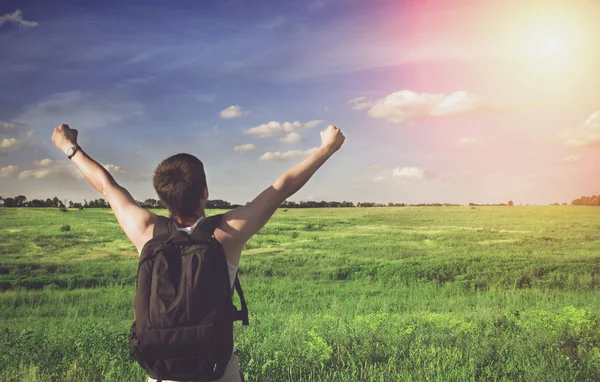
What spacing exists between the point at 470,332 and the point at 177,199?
6.63 metres

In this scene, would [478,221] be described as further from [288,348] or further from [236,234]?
[236,234]

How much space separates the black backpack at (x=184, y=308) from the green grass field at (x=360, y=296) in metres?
3.17

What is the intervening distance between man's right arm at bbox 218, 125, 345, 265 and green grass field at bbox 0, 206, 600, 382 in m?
3.40

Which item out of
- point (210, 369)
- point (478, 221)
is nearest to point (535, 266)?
point (210, 369)

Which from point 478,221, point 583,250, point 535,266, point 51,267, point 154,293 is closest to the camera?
point 154,293

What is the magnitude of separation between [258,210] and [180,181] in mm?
495

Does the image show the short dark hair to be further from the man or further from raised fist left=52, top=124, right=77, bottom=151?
raised fist left=52, top=124, right=77, bottom=151

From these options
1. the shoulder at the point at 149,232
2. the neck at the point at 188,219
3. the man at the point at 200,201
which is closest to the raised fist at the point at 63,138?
the man at the point at 200,201

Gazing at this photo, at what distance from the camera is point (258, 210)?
3.02 meters

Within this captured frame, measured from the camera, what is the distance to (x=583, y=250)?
1453 inches

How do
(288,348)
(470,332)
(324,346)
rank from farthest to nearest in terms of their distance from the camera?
1. (470,332)
2. (288,348)
3. (324,346)

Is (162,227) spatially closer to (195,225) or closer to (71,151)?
(195,225)

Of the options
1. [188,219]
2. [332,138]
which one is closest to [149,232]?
[188,219]

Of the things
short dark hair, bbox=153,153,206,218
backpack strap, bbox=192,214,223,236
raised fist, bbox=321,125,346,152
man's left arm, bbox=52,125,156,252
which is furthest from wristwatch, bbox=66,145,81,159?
raised fist, bbox=321,125,346,152
